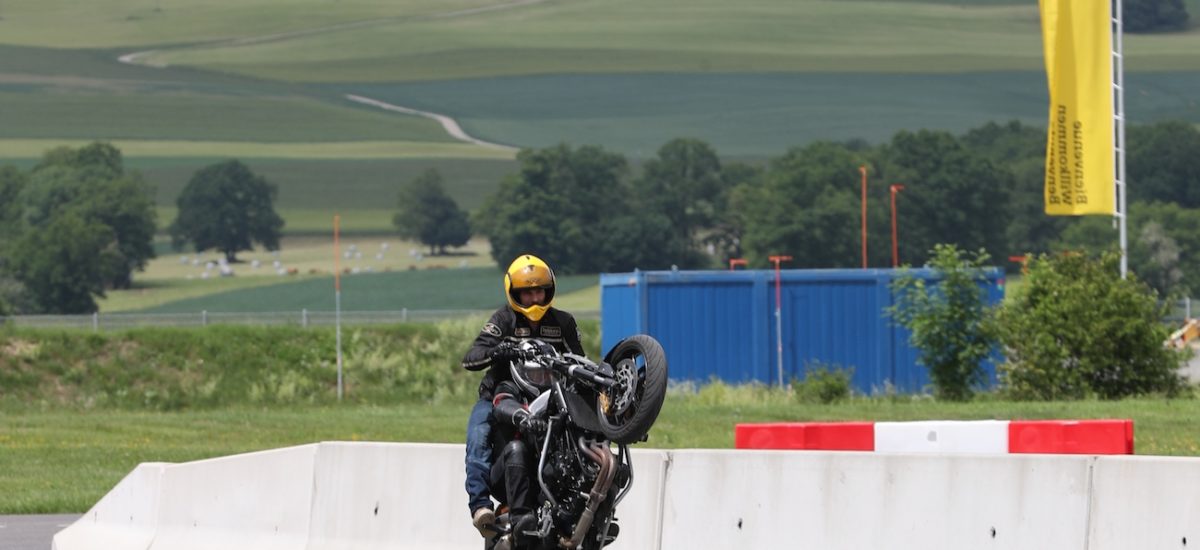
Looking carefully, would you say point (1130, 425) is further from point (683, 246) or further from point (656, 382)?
point (683, 246)

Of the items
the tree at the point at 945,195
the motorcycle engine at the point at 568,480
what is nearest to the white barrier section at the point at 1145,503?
the motorcycle engine at the point at 568,480

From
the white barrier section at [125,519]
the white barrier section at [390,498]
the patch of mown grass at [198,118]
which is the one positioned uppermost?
the patch of mown grass at [198,118]

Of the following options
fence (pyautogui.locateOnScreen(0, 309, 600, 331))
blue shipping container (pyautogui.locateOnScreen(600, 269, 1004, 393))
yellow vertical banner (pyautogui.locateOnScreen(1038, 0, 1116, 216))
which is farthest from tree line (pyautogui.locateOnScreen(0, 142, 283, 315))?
yellow vertical banner (pyautogui.locateOnScreen(1038, 0, 1116, 216))

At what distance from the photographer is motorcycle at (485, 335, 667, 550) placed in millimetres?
9656

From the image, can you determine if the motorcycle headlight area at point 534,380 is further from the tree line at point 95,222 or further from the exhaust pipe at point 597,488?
the tree line at point 95,222

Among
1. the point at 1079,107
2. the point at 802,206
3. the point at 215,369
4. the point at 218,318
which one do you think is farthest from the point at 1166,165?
the point at 1079,107

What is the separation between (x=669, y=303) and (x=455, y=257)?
9461cm

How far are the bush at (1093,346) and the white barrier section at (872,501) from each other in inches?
859

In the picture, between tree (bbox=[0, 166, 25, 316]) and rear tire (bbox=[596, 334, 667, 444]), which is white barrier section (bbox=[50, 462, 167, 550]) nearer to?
rear tire (bbox=[596, 334, 667, 444])

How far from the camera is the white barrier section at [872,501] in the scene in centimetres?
924

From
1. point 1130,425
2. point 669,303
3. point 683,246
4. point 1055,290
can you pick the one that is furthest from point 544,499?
point 683,246

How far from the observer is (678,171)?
13825 cm

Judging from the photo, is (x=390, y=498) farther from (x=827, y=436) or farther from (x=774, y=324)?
(x=774, y=324)

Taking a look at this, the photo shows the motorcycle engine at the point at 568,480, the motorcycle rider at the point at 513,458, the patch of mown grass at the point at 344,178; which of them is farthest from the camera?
the patch of mown grass at the point at 344,178
